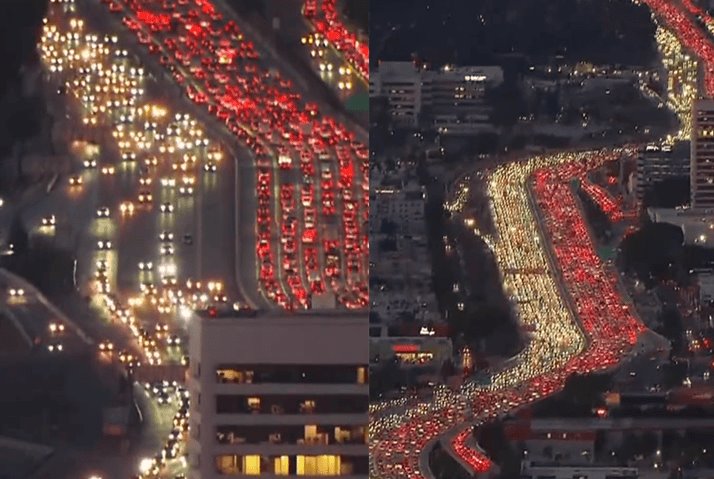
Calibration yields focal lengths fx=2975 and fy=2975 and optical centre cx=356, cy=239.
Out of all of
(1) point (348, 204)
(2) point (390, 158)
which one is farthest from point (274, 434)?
(2) point (390, 158)

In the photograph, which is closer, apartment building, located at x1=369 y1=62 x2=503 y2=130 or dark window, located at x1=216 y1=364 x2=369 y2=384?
dark window, located at x1=216 y1=364 x2=369 y2=384

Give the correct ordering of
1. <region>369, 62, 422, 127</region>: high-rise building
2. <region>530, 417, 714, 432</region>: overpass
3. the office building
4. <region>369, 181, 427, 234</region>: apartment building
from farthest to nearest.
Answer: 1. the office building
2. <region>369, 62, 422, 127</region>: high-rise building
3. <region>369, 181, 427, 234</region>: apartment building
4. <region>530, 417, 714, 432</region>: overpass

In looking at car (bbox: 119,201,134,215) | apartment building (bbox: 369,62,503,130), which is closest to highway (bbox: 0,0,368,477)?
car (bbox: 119,201,134,215)

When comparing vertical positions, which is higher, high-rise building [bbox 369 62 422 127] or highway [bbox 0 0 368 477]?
high-rise building [bbox 369 62 422 127]

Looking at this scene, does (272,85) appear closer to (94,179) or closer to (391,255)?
(94,179)

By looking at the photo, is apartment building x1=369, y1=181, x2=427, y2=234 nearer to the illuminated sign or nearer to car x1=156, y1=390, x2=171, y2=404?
the illuminated sign

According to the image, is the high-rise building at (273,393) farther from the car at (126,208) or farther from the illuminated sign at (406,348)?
the illuminated sign at (406,348)

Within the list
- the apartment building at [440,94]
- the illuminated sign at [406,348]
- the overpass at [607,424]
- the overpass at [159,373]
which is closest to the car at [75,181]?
the overpass at [159,373]
